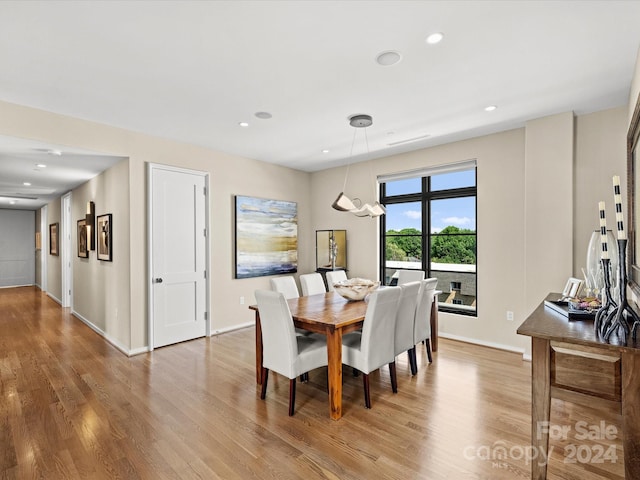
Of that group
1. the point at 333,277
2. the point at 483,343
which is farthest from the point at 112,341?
the point at 483,343

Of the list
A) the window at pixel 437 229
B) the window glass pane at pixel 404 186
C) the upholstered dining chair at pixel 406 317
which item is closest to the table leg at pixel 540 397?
the upholstered dining chair at pixel 406 317

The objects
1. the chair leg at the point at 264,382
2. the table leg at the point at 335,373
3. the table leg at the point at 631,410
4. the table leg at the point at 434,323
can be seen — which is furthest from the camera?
the table leg at the point at 434,323

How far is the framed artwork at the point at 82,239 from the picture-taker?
550cm

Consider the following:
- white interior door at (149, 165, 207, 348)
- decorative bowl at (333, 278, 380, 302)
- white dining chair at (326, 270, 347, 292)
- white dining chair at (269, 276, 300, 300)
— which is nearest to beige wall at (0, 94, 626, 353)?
white interior door at (149, 165, 207, 348)

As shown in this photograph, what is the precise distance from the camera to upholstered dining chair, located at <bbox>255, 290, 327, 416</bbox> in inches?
99.8

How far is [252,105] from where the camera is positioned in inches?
126

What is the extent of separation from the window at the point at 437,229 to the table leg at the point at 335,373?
2.44 meters

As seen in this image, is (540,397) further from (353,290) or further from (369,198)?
(369,198)

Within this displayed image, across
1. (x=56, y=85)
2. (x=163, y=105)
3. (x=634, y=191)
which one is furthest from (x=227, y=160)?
(x=634, y=191)

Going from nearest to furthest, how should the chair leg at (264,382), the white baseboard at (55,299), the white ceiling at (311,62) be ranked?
the white ceiling at (311,62) → the chair leg at (264,382) → the white baseboard at (55,299)

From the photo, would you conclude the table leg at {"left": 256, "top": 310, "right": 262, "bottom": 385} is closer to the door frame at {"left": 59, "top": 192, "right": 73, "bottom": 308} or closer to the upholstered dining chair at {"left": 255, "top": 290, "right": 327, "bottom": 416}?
the upholstered dining chair at {"left": 255, "top": 290, "right": 327, "bottom": 416}

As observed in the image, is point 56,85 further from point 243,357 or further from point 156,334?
point 243,357

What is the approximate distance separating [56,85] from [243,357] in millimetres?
3154

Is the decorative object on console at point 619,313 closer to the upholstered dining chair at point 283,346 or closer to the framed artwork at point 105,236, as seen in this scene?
the upholstered dining chair at point 283,346
